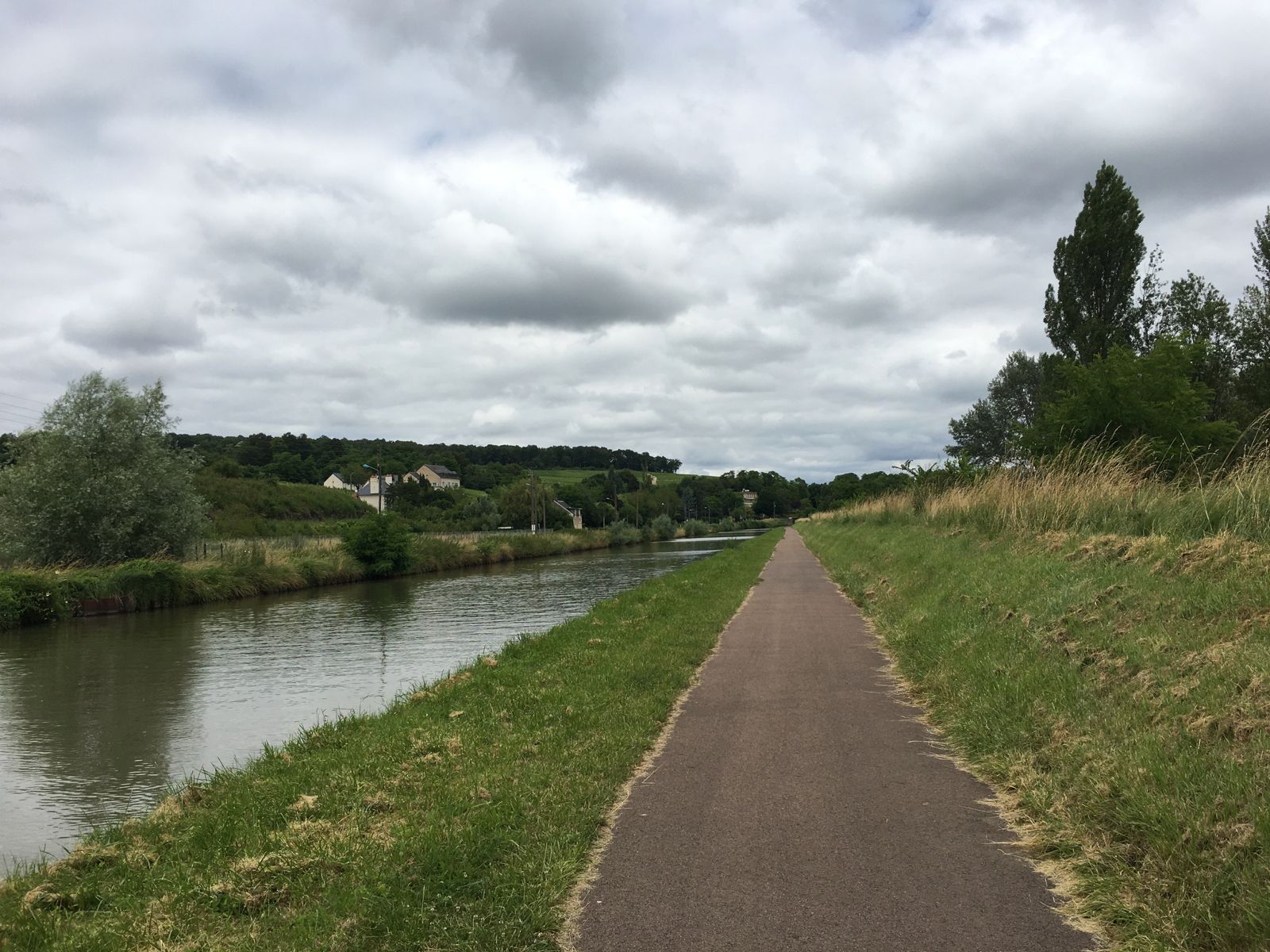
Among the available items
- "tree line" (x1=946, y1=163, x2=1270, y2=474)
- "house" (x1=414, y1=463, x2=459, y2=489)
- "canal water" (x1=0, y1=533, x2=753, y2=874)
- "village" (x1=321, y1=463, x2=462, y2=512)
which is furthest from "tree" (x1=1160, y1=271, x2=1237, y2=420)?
"house" (x1=414, y1=463, x2=459, y2=489)

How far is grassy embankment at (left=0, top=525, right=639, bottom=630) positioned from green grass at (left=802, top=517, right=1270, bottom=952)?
81.2 ft

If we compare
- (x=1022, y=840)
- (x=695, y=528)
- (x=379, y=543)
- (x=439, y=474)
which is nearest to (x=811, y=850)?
(x=1022, y=840)

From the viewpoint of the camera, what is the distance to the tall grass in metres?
8.45

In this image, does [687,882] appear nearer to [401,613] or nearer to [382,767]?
[382,767]

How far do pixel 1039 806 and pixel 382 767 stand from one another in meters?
4.49

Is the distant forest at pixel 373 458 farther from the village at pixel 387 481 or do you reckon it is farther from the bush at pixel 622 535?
the bush at pixel 622 535

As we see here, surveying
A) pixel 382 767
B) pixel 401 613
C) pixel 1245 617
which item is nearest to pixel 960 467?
pixel 401 613

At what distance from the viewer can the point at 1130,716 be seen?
5.30 m

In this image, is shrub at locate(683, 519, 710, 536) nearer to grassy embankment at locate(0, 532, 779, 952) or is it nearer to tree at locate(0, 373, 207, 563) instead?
tree at locate(0, 373, 207, 563)

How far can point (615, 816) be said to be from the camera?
17.1 feet

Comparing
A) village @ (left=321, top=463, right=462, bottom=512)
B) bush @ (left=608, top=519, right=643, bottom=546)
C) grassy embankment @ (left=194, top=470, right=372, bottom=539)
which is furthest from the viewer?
village @ (left=321, top=463, right=462, bottom=512)

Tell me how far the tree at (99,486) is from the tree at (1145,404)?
31439mm

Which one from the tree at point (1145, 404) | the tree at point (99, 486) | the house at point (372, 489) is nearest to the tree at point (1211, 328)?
the tree at point (1145, 404)

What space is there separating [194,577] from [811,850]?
1196 inches
